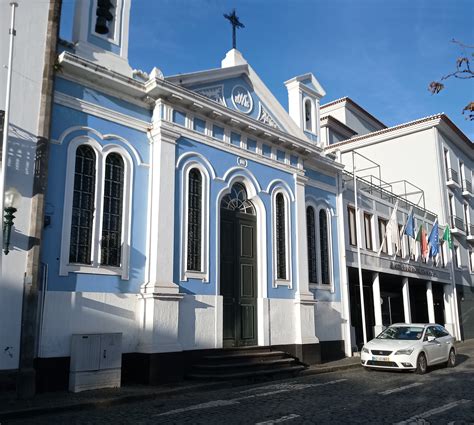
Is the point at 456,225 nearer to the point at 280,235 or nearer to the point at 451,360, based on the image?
the point at 451,360

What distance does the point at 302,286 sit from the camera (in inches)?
633

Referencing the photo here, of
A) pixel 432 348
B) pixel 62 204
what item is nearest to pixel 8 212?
pixel 62 204

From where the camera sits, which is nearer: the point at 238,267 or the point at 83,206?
the point at 83,206

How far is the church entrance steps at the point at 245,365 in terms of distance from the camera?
479 inches

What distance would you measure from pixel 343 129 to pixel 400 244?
1130 centimetres

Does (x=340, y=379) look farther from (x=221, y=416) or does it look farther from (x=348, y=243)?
(x=348, y=243)

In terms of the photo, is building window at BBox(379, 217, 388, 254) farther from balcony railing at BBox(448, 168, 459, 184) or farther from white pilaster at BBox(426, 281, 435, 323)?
balcony railing at BBox(448, 168, 459, 184)

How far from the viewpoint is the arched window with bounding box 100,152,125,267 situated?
11883 millimetres

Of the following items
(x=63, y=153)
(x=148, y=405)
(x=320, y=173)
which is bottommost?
(x=148, y=405)

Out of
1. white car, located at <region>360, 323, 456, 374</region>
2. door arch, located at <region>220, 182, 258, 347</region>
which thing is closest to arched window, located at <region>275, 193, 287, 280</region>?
door arch, located at <region>220, 182, 258, 347</region>

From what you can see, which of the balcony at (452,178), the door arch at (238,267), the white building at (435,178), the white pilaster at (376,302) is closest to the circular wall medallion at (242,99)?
the door arch at (238,267)

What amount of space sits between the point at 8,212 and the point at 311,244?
10.9 m

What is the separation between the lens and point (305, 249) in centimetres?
1656


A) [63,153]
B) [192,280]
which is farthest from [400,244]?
[63,153]
